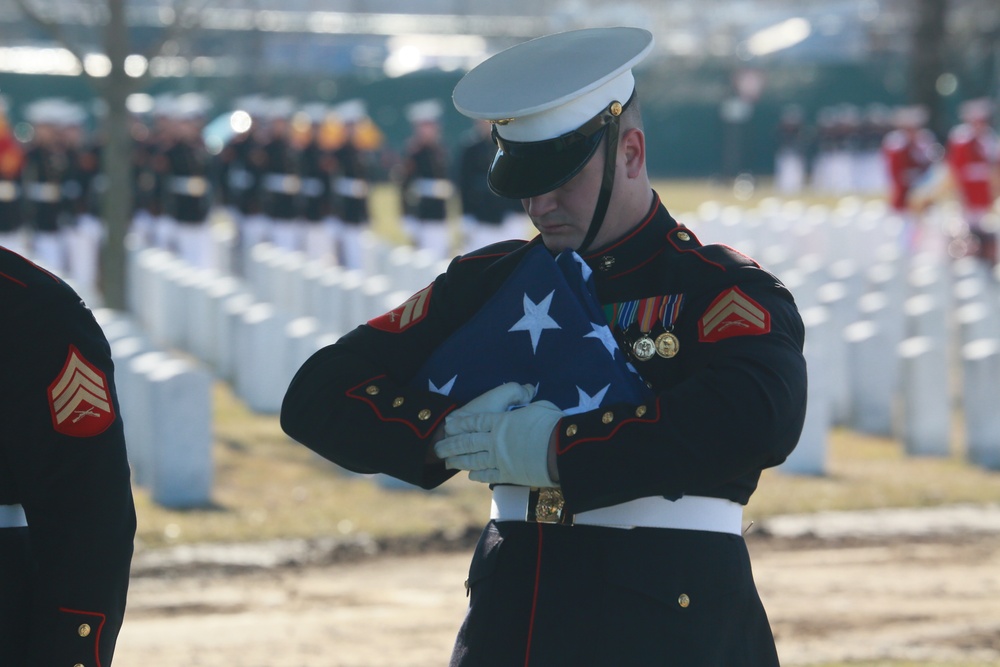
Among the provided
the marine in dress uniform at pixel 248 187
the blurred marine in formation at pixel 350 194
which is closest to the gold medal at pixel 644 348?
the blurred marine in formation at pixel 350 194

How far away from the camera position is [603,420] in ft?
8.43

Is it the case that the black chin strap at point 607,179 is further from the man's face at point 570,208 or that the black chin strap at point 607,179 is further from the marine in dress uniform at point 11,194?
the marine in dress uniform at point 11,194

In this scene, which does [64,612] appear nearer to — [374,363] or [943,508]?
[374,363]

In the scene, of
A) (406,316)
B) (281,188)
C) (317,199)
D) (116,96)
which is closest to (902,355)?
(116,96)

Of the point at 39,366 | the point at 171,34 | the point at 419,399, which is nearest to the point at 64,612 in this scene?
the point at 39,366

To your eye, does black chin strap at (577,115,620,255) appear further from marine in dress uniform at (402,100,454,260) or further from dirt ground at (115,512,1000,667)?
marine in dress uniform at (402,100,454,260)

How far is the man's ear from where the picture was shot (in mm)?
2828

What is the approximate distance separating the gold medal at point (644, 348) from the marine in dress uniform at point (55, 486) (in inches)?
33.6

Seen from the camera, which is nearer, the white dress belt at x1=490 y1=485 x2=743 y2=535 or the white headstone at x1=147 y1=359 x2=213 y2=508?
the white dress belt at x1=490 y1=485 x2=743 y2=535

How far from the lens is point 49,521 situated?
256 cm

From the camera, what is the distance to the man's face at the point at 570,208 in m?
2.78

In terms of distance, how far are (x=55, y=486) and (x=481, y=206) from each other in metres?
15.7

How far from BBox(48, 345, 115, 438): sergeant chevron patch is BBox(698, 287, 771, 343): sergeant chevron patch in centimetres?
97

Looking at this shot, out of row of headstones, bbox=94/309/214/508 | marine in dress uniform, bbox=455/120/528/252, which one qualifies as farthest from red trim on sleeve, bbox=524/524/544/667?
marine in dress uniform, bbox=455/120/528/252
